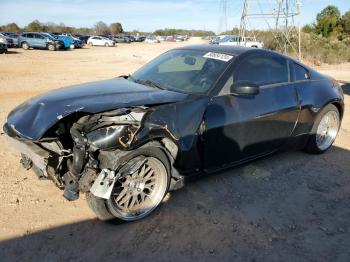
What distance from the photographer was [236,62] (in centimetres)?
443

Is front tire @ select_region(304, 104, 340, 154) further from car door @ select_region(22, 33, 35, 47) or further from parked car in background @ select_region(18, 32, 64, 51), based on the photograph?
car door @ select_region(22, 33, 35, 47)

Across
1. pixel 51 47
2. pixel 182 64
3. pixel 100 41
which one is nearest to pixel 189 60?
pixel 182 64

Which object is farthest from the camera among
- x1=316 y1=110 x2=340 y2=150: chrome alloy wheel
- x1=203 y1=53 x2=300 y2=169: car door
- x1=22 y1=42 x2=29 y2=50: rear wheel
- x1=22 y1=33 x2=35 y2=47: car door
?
x1=22 y1=42 x2=29 y2=50: rear wheel

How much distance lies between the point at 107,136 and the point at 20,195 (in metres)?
1.45

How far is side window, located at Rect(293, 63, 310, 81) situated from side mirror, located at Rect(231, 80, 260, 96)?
4.16ft

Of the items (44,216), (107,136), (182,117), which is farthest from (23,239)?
(182,117)

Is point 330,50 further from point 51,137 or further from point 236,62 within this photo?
point 51,137

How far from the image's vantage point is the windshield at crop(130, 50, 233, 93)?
14.1 ft

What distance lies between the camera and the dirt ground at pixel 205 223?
329cm

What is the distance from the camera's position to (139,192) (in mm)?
3777

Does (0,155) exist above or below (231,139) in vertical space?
below

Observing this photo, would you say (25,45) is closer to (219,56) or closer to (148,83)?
(148,83)

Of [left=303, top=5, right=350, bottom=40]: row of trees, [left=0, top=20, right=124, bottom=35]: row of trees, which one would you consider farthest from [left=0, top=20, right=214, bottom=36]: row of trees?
[left=303, top=5, right=350, bottom=40]: row of trees

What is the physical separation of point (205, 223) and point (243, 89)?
1507 mm
